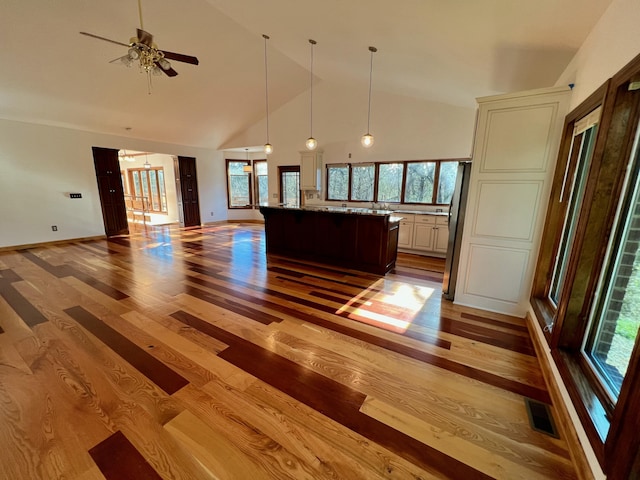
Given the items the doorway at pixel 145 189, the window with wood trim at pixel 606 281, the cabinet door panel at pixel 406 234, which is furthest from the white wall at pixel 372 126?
the window with wood trim at pixel 606 281

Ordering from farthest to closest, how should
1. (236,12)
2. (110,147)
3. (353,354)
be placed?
1. (110,147)
2. (236,12)
3. (353,354)

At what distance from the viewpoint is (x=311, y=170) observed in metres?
7.10

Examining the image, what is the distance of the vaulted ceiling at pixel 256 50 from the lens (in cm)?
234

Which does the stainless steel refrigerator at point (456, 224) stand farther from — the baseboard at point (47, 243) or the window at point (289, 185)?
the baseboard at point (47, 243)

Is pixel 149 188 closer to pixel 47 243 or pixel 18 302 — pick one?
pixel 47 243

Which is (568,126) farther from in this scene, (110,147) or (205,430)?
(110,147)

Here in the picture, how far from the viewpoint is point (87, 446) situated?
1.44 metres

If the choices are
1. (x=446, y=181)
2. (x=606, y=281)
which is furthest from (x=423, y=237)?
(x=606, y=281)

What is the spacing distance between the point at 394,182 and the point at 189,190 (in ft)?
22.1

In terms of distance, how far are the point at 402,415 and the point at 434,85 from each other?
4.76m

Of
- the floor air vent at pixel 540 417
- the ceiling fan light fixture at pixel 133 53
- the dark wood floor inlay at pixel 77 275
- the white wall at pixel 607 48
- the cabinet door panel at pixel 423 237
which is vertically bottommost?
the floor air vent at pixel 540 417

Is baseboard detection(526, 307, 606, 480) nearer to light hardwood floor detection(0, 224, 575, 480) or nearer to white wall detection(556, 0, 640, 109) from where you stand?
light hardwood floor detection(0, 224, 575, 480)

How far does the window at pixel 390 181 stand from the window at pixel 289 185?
2931 millimetres

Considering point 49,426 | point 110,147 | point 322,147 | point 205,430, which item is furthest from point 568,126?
point 110,147
